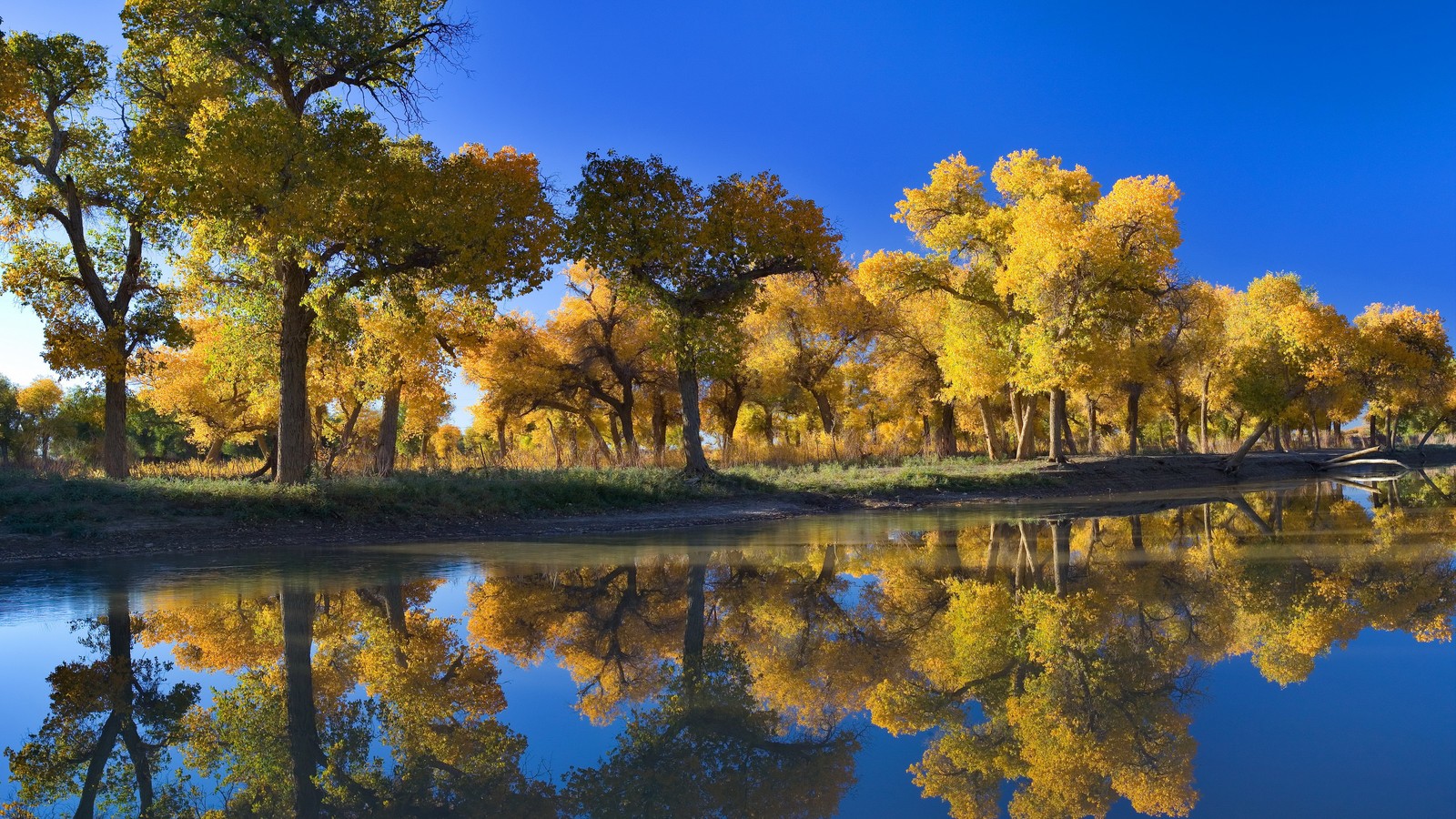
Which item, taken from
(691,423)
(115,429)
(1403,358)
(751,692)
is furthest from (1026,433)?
(751,692)

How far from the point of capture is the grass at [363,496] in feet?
43.0

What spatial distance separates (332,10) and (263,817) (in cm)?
1713

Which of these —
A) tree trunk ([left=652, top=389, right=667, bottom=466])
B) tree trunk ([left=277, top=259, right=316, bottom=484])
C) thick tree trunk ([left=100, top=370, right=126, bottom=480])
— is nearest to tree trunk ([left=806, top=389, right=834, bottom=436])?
tree trunk ([left=652, top=389, right=667, bottom=466])

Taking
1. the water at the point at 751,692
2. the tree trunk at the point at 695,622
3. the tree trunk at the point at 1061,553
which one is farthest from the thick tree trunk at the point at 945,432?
the tree trunk at the point at 695,622

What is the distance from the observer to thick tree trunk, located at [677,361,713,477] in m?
22.5

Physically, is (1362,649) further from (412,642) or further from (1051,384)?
(1051,384)

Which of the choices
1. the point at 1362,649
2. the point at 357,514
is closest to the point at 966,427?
the point at 357,514

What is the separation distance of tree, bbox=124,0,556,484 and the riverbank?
2.33 meters

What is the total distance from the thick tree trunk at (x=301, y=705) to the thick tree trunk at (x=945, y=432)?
3272cm

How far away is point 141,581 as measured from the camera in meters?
9.30

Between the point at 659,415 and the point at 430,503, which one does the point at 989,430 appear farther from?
the point at 430,503

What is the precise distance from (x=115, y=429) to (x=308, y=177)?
966cm

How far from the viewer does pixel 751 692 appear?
15.8ft

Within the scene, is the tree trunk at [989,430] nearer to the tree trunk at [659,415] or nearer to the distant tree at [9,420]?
the tree trunk at [659,415]
